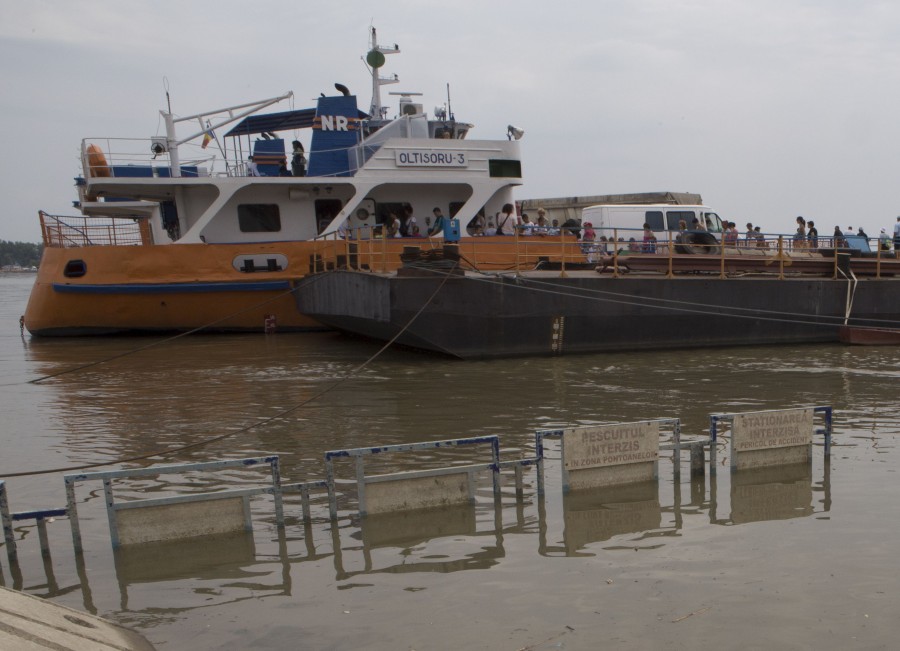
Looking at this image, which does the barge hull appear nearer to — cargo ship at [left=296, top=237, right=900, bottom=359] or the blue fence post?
cargo ship at [left=296, top=237, right=900, bottom=359]

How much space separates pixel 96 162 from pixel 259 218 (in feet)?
12.3

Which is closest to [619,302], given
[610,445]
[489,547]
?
[610,445]

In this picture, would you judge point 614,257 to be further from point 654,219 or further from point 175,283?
point 175,283

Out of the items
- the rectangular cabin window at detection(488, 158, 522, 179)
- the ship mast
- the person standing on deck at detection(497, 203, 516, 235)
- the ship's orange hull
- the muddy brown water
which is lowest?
the muddy brown water

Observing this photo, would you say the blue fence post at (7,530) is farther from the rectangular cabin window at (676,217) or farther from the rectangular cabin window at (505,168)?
the rectangular cabin window at (676,217)

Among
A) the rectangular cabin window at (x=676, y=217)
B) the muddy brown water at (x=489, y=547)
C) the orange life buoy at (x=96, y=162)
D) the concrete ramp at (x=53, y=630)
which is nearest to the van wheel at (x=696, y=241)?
the rectangular cabin window at (x=676, y=217)

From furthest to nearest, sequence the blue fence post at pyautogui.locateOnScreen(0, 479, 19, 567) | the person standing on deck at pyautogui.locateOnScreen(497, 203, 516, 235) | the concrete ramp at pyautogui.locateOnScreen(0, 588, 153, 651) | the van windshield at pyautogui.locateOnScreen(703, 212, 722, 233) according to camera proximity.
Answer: the van windshield at pyautogui.locateOnScreen(703, 212, 722, 233)
the person standing on deck at pyautogui.locateOnScreen(497, 203, 516, 235)
the blue fence post at pyautogui.locateOnScreen(0, 479, 19, 567)
the concrete ramp at pyautogui.locateOnScreen(0, 588, 153, 651)

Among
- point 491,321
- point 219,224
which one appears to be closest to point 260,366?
point 491,321

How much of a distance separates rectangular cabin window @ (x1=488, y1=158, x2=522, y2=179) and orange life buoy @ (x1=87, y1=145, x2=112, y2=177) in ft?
28.9

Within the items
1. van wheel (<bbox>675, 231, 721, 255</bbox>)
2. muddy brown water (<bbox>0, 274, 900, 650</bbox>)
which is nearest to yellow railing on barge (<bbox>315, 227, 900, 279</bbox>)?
van wheel (<bbox>675, 231, 721, 255</bbox>)

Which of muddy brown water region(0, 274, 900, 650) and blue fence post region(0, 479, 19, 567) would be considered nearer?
muddy brown water region(0, 274, 900, 650)

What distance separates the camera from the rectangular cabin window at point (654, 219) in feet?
64.8

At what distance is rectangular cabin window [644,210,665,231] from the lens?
19.8 m

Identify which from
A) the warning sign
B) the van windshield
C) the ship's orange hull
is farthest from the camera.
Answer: the van windshield
